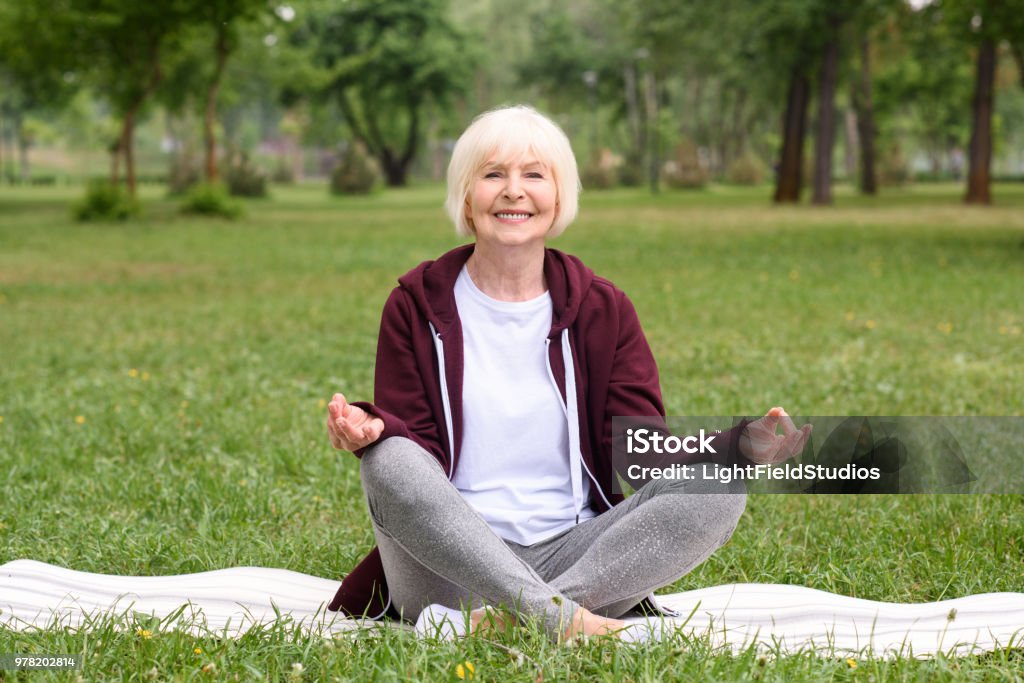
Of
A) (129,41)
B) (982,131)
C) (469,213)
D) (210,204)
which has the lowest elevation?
(210,204)

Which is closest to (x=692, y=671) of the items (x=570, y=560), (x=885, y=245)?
(x=570, y=560)

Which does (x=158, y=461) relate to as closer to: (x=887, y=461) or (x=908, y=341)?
(x=887, y=461)

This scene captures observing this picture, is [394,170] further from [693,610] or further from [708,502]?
[708,502]

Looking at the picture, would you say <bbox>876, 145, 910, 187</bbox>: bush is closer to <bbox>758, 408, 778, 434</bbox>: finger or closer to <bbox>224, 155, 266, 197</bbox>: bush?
<bbox>224, 155, 266, 197</bbox>: bush

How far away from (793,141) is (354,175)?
20677 mm

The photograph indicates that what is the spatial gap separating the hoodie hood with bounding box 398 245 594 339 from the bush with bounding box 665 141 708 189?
46.4m

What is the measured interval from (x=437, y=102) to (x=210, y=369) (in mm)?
50711

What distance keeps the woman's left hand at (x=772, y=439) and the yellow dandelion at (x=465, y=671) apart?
0.85 meters

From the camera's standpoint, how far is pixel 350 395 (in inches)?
285

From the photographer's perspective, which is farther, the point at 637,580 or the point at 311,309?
the point at 311,309

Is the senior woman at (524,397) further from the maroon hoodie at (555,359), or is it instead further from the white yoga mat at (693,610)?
the white yoga mat at (693,610)

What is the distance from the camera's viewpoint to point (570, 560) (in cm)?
318

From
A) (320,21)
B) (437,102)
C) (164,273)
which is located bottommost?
(164,273)

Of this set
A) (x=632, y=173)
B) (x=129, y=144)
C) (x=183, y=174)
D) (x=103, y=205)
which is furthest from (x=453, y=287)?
(x=632, y=173)
